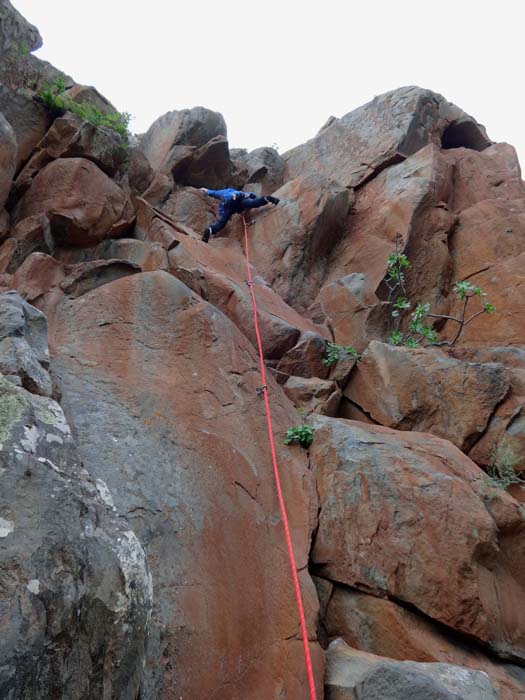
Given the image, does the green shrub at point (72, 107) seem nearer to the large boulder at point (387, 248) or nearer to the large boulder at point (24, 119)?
the large boulder at point (24, 119)

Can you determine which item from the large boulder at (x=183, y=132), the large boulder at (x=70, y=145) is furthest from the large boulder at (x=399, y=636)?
the large boulder at (x=183, y=132)

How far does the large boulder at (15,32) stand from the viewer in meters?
9.76

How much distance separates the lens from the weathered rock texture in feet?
9.43

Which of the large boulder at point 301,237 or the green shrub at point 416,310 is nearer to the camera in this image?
the green shrub at point 416,310

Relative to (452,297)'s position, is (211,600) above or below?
below

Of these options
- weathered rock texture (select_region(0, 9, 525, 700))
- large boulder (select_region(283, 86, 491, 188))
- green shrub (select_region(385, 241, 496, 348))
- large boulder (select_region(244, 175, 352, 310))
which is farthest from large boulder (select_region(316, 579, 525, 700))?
large boulder (select_region(283, 86, 491, 188))

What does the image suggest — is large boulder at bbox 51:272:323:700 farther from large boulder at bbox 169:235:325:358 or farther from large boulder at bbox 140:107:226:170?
large boulder at bbox 140:107:226:170

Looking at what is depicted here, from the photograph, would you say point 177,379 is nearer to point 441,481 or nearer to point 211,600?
point 211,600

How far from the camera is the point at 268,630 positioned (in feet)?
14.1

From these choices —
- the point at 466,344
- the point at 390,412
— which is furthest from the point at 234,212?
the point at 390,412

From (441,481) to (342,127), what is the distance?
10587mm

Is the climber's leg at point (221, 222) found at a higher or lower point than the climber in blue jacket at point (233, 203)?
lower

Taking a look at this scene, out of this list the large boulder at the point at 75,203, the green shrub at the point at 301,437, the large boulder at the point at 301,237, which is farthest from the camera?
the large boulder at the point at 301,237

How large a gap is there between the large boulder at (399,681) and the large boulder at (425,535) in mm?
775
